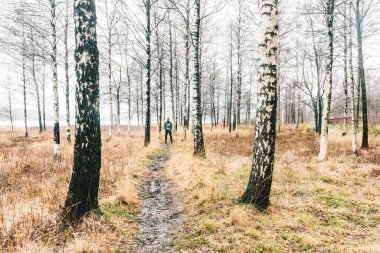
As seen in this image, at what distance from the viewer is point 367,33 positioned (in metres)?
11.9

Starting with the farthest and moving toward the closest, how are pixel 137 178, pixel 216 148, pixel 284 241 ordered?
pixel 216 148 < pixel 137 178 < pixel 284 241

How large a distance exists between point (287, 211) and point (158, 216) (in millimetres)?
2498

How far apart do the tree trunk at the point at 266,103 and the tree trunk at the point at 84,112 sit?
2936 mm

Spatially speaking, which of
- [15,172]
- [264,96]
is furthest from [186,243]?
[15,172]

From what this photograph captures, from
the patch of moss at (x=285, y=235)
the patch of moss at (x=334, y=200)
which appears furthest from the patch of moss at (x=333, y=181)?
the patch of moss at (x=285, y=235)

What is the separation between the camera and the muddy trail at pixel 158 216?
393 cm

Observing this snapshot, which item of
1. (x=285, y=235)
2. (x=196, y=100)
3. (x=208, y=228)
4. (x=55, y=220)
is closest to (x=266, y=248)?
(x=285, y=235)

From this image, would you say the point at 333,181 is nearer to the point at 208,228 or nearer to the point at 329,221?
the point at 329,221

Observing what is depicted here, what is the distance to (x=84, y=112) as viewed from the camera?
13.9 feet

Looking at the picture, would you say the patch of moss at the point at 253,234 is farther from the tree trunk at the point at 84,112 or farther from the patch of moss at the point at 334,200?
the tree trunk at the point at 84,112

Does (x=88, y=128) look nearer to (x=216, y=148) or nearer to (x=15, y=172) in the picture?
(x=15, y=172)

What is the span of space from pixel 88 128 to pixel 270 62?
3404 mm

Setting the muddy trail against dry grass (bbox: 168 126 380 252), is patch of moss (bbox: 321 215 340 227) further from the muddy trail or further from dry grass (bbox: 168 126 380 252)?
the muddy trail

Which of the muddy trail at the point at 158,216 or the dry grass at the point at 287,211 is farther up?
the dry grass at the point at 287,211
